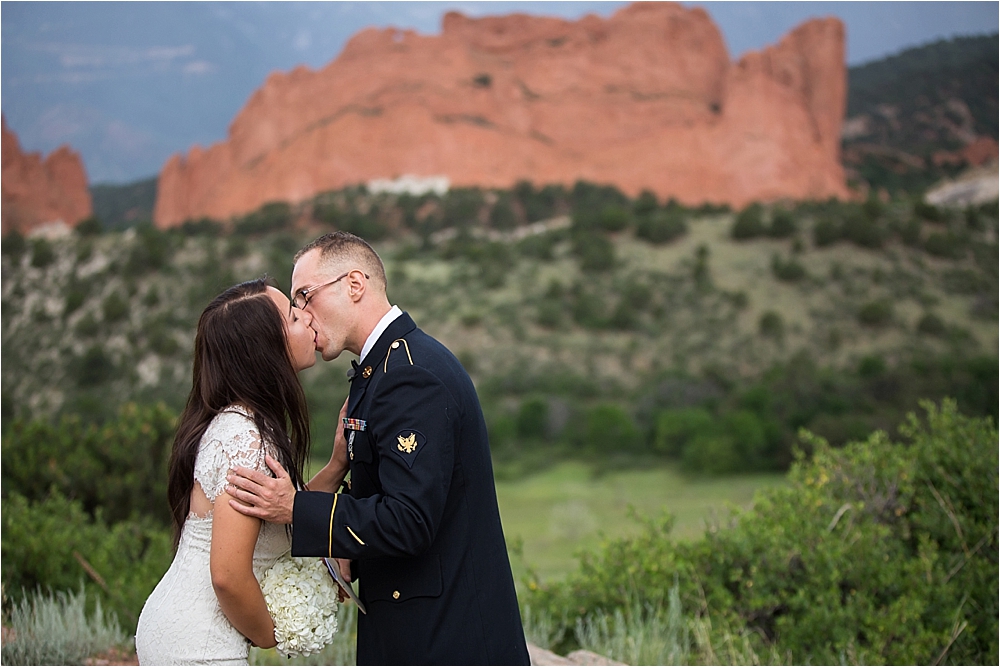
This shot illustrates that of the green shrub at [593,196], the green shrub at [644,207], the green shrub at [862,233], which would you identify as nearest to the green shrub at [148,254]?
the green shrub at [644,207]

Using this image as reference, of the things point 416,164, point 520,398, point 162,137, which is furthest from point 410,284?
point 162,137

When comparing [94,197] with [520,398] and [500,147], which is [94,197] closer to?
[500,147]

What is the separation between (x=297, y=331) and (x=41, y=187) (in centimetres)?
4766

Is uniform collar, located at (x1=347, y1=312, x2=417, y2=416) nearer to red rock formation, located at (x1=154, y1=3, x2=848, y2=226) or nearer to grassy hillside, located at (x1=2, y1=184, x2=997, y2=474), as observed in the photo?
grassy hillside, located at (x1=2, y1=184, x2=997, y2=474)

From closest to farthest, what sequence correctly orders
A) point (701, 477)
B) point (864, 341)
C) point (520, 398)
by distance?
point (701, 477) < point (520, 398) < point (864, 341)

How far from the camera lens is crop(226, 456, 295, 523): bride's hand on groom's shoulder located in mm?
1950

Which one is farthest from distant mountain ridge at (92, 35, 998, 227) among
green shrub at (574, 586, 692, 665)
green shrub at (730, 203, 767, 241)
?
green shrub at (574, 586, 692, 665)

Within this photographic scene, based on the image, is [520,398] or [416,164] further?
[416,164]

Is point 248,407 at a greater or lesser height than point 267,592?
greater

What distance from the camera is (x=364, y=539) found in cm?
195

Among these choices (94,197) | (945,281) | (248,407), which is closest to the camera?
(248,407)

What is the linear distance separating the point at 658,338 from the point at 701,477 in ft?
32.9

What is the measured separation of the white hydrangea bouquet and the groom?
11 centimetres

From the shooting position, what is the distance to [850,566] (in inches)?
173
